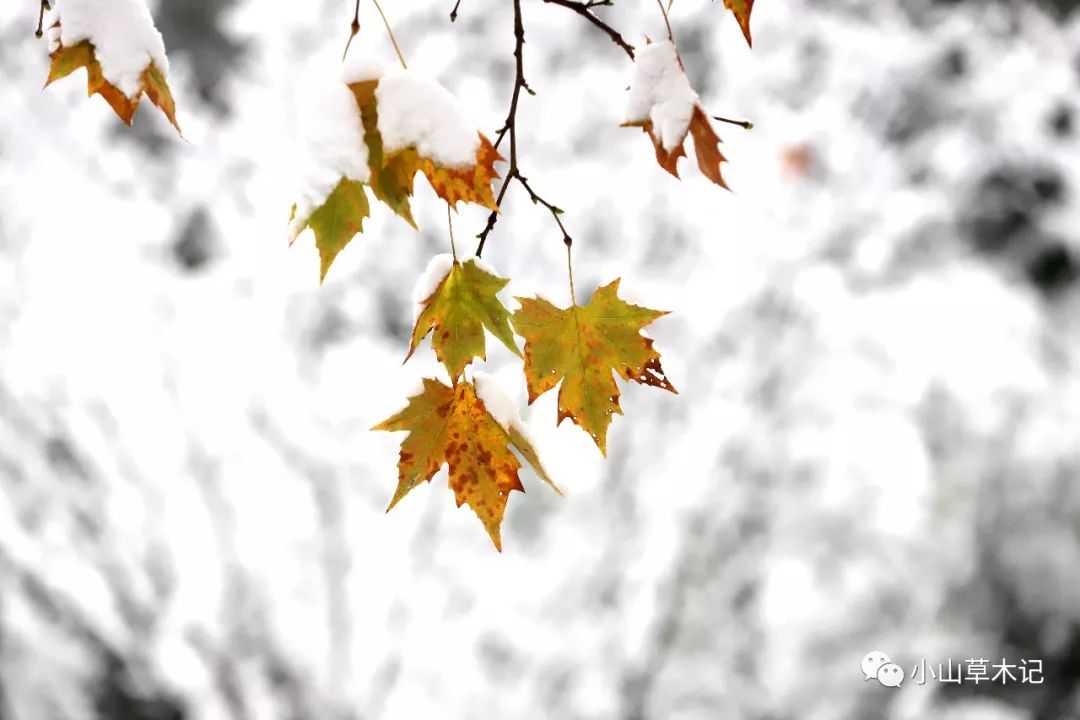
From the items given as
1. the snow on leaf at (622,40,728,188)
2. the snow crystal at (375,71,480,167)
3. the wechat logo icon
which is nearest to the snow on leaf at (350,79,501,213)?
the snow crystal at (375,71,480,167)

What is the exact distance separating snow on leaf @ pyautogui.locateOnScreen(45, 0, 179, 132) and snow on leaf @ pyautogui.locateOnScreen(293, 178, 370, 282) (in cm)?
17

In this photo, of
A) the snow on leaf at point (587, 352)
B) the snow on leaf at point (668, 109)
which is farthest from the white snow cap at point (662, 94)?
the snow on leaf at point (587, 352)

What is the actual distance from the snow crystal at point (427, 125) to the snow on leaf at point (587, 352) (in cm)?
20

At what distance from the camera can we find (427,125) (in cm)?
55

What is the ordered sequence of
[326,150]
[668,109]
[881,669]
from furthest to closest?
[881,669] < [668,109] < [326,150]

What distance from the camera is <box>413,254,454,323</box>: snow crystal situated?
0.65 meters

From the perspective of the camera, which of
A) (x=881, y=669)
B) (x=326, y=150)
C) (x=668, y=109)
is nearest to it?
(x=326, y=150)

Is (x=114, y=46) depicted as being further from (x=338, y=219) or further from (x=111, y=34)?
(x=338, y=219)

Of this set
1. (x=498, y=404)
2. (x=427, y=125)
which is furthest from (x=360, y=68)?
(x=498, y=404)

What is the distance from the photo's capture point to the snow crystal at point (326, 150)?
53 centimetres

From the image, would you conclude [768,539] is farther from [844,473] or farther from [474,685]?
[474,685]

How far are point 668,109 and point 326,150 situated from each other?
28 cm

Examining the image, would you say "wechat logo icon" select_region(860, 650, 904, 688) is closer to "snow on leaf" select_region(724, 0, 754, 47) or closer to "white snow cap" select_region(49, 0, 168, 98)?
"snow on leaf" select_region(724, 0, 754, 47)

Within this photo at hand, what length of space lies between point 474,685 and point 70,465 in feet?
7.14
